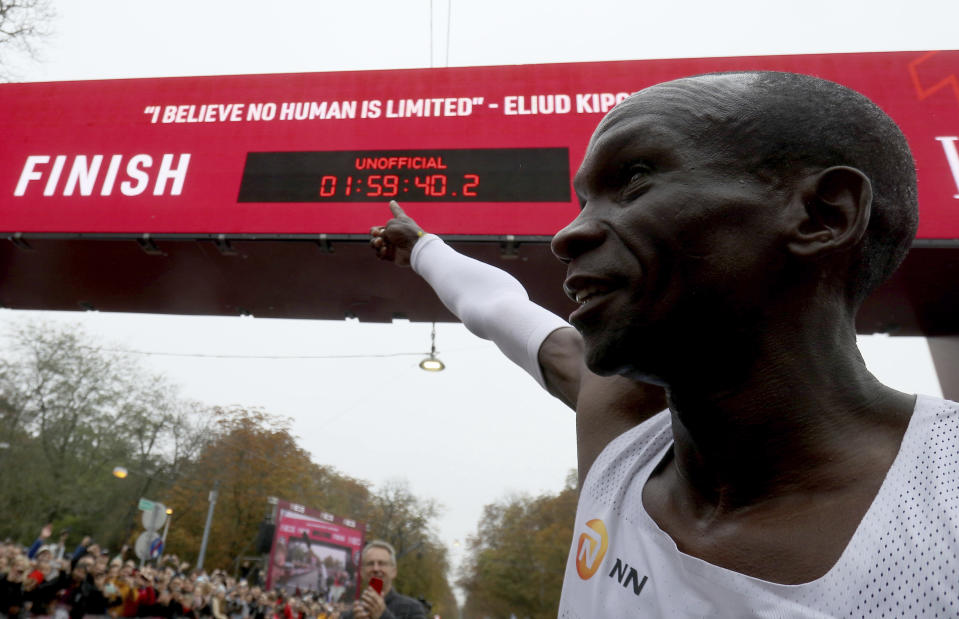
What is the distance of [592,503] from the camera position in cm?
83

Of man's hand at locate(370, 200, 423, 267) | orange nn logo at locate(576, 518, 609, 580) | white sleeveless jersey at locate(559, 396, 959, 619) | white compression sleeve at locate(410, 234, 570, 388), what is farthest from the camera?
man's hand at locate(370, 200, 423, 267)

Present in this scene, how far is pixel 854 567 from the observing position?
0.53m

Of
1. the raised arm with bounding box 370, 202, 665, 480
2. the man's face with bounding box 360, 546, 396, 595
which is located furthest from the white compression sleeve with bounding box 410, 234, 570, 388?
the man's face with bounding box 360, 546, 396, 595

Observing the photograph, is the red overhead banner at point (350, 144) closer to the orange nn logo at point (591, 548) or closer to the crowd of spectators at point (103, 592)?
the orange nn logo at point (591, 548)

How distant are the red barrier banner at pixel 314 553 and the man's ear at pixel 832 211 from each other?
23.5 metres

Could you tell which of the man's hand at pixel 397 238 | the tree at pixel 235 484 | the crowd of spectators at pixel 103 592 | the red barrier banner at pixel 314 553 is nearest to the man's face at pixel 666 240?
the man's hand at pixel 397 238

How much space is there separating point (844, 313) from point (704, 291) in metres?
0.18

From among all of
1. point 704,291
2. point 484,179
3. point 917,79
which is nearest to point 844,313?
point 704,291

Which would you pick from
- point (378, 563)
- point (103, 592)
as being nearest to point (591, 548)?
point (378, 563)

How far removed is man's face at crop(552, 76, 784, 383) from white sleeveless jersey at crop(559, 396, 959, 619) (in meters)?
0.21

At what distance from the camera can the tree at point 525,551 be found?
36000 mm

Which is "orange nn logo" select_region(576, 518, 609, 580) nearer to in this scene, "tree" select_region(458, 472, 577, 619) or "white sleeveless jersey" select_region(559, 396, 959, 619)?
"white sleeveless jersey" select_region(559, 396, 959, 619)

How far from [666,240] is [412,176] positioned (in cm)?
578

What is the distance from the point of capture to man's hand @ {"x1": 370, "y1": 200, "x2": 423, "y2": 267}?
5.32ft
